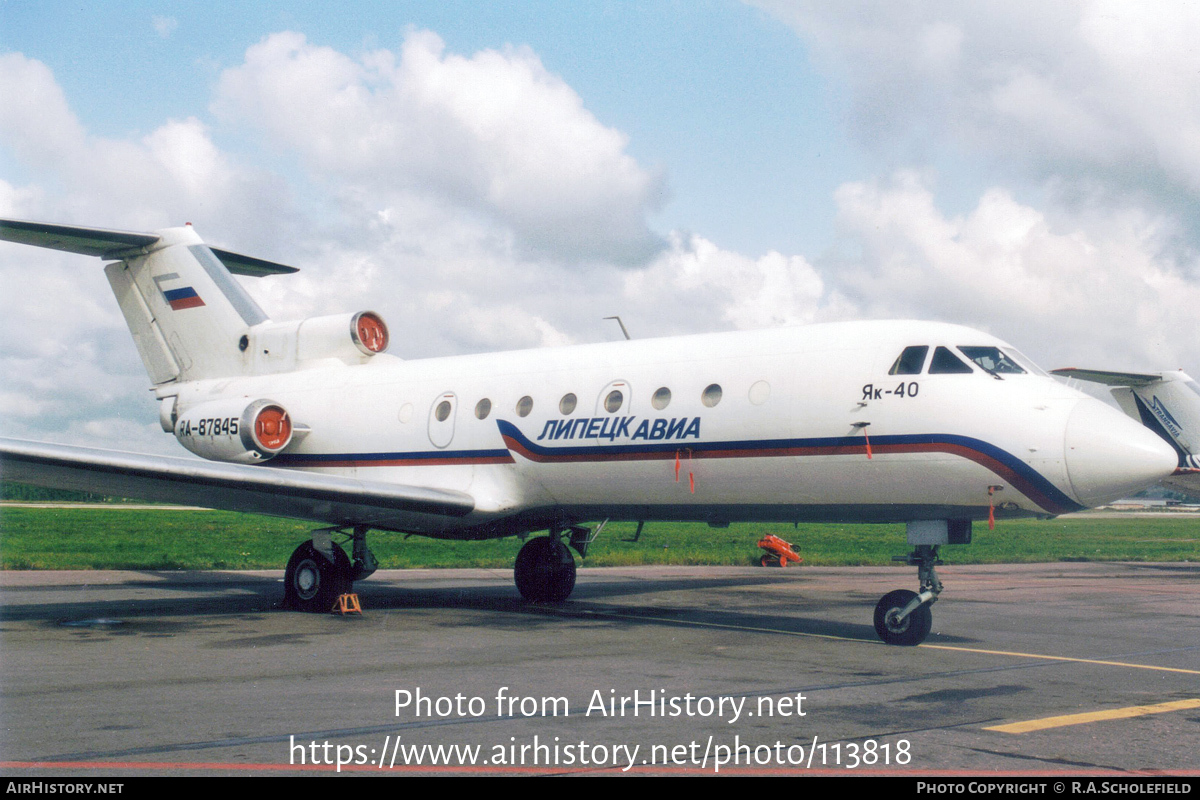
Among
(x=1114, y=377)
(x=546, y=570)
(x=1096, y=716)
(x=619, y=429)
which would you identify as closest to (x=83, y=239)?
(x=546, y=570)

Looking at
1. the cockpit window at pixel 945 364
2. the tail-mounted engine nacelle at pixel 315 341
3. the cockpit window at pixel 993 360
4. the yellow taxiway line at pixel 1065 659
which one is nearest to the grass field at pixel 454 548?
the tail-mounted engine nacelle at pixel 315 341

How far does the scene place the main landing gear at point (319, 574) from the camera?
47.4 ft

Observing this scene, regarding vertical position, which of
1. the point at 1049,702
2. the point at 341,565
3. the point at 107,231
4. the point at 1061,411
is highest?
the point at 107,231

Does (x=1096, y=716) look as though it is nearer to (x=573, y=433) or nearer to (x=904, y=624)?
(x=904, y=624)

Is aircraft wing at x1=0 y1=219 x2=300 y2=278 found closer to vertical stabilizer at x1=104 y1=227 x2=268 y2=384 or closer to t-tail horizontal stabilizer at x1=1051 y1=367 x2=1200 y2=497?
vertical stabilizer at x1=104 y1=227 x2=268 y2=384

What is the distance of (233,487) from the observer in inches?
512

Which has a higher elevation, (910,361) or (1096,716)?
(910,361)

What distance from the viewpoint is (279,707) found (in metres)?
7.30

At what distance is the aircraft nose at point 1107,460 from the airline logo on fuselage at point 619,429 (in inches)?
161

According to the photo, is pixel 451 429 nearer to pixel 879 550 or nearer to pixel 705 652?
pixel 705 652

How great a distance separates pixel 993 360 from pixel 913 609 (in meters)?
2.78

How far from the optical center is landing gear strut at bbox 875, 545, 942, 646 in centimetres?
1089

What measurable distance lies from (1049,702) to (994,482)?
3076mm
